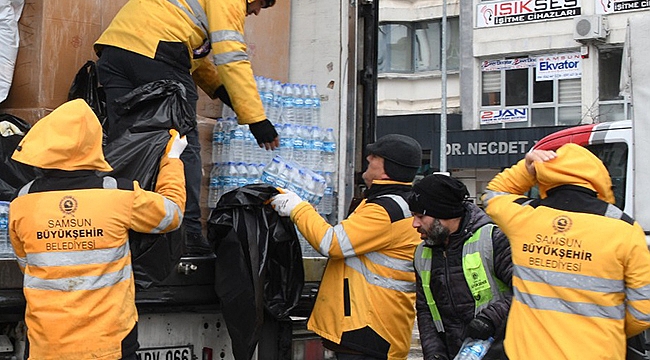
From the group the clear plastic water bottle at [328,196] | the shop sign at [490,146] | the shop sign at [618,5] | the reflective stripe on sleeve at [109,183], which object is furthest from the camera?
the shop sign at [490,146]

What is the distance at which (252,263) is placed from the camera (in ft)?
14.5

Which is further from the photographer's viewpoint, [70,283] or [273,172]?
[273,172]

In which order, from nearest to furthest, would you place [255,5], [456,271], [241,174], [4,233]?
1. [456,271]
2. [4,233]
3. [255,5]
4. [241,174]

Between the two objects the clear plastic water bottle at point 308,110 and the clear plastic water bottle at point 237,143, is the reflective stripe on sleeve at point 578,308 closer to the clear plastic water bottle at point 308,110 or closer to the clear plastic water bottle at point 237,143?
the clear plastic water bottle at point 237,143

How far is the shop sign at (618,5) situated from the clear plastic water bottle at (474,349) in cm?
2179

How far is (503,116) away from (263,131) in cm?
2208

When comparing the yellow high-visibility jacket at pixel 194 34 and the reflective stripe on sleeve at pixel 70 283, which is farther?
the yellow high-visibility jacket at pixel 194 34

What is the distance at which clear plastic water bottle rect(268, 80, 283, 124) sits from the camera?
5.47m

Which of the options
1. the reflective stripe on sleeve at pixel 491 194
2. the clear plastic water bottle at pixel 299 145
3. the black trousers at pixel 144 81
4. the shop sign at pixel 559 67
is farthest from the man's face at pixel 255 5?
the shop sign at pixel 559 67

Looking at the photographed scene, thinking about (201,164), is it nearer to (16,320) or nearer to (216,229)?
(216,229)

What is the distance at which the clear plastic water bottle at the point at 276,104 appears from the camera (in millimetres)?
5469

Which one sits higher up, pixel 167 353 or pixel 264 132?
pixel 264 132

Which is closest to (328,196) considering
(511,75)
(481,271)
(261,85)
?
(261,85)

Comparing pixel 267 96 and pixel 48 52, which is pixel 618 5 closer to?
pixel 267 96
